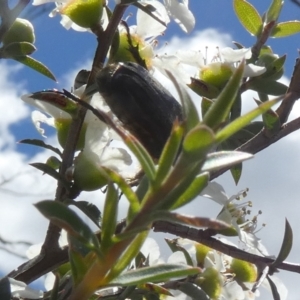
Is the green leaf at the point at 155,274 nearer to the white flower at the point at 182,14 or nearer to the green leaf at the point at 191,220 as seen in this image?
the green leaf at the point at 191,220

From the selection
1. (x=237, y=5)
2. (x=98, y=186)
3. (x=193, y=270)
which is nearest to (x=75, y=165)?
(x=98, y=186)

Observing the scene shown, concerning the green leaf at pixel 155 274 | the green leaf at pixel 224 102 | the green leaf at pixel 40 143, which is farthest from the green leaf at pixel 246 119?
the green leaf at pixel 40 143

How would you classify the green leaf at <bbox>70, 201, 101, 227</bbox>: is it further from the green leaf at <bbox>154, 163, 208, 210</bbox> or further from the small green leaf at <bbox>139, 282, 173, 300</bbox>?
the green leaf at <bbox>154, 163, 208, 210</bbox>

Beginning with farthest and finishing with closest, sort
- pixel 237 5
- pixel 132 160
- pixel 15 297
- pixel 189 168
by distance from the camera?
1. pixel 237 5
2. pixel 132 160
3. pixel 15 297
4. pixel 189 168

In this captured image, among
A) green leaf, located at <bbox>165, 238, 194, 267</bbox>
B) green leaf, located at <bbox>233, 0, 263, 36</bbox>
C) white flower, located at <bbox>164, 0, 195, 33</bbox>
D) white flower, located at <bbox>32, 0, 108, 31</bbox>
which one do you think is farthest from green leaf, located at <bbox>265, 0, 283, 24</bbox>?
green leaf, located at <bbox>165, 238, 194, 267</bbox>

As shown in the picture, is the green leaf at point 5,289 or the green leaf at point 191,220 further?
the green leaf at point 5,289

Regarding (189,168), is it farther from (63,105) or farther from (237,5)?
(237,5)
